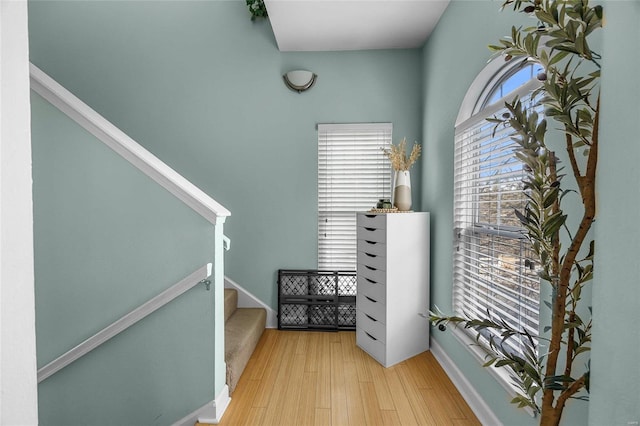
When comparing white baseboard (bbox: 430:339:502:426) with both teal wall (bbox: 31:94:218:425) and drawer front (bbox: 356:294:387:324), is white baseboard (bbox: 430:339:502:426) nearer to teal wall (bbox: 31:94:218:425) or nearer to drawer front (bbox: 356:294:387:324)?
drawer front (bbox: 356:294:387:324)

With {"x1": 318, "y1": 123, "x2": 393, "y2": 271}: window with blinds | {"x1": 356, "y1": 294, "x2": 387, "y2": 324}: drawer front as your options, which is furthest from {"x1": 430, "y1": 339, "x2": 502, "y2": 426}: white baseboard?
{"x1": 318, "y1": 123, "x2": 393, "y2": 271}: window with blinds

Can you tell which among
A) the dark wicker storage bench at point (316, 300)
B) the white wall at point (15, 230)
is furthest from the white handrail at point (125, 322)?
the dark wicker storage bench at point (316, 300)

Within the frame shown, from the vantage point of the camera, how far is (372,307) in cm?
296

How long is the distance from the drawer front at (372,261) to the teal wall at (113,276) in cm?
130

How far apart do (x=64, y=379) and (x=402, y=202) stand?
2.58 metres

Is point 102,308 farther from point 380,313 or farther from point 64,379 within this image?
point 380,313

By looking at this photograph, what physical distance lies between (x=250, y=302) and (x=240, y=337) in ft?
2.81

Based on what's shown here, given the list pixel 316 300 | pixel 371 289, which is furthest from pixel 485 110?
pixel 316 300

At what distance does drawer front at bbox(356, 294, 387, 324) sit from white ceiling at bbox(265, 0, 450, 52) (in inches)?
88.3

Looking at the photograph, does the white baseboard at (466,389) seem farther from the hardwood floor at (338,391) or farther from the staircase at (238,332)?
the staircase at (238,332)

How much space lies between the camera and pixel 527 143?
1.06 metres

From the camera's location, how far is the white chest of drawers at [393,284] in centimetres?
281

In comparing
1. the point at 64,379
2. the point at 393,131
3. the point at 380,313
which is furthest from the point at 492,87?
the point at 64,379

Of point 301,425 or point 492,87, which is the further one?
point 492,87
